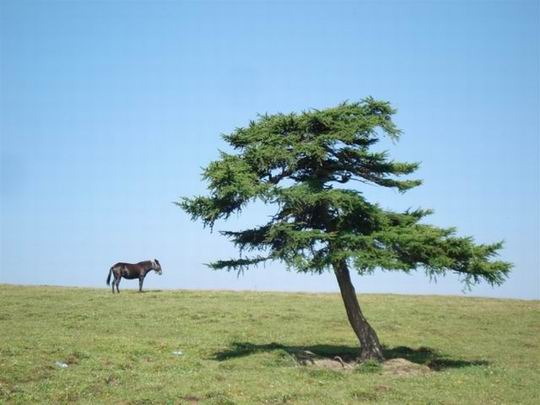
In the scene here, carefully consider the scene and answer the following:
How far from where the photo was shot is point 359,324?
24562 mm

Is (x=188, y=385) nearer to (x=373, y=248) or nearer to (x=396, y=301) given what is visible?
(x=373, y=248)

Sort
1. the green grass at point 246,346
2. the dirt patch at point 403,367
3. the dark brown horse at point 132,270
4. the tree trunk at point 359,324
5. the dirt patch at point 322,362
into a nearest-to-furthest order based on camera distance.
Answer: the green grass at point 246,346 → the dirt patch at point 403,367 → the dirt patch at point 322,362 → the tree trunk at point 359,324 → the dark brown horse at point 132,270

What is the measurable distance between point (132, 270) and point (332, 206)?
84.8ft

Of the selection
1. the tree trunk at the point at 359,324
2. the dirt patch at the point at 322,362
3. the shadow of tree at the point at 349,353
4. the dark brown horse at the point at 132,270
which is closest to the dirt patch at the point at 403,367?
the tree trunk at the point at 359,324

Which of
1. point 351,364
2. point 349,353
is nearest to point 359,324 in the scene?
point 351,364

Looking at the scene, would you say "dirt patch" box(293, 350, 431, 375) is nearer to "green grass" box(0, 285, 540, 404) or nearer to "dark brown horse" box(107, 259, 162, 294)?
"green grass" box(0, 285, 540, 404)

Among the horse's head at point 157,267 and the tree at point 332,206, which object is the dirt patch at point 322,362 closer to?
the tree at point 332,206

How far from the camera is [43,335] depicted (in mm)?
27125

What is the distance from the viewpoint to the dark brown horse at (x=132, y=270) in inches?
1759

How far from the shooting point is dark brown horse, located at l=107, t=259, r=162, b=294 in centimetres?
4469

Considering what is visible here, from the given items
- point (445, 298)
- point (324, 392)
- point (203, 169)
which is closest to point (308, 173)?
point (203, 169)

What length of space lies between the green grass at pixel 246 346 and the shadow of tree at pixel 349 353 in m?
0.08

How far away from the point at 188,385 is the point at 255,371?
3828mm

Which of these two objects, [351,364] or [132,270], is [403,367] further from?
[132,270]
